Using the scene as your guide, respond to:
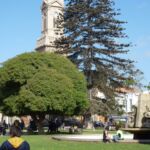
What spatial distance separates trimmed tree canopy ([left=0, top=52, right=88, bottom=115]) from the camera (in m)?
42.6

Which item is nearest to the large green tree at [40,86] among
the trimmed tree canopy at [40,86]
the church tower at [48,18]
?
the trimmed tree canopy at [40,86]

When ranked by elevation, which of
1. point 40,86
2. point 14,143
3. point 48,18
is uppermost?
point 48,18

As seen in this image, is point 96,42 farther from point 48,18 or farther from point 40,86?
point 48,18

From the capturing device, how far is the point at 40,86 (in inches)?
1690

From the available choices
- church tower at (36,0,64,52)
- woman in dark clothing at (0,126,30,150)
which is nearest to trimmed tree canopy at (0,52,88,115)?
woman in dark clothing at (0,126,30,150)

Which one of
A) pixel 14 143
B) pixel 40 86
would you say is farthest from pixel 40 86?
pixel 14 143

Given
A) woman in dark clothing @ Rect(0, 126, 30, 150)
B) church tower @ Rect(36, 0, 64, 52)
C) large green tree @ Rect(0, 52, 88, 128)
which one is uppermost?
church tower @ Rect(36, 0, 64, 52)

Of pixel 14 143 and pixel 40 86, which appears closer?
pixel 14 143

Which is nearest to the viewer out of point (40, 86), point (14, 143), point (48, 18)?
point (14, 143)

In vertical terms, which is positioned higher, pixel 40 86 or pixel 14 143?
pixel 40 86

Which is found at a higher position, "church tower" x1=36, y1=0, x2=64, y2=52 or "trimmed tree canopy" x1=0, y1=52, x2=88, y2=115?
"church tower" x1=36, y1=0, x2=64, y2=52

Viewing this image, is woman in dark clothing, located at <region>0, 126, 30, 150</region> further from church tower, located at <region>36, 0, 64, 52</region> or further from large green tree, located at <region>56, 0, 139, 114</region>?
church tower, located at <region>36, 0, 64, 52</region>

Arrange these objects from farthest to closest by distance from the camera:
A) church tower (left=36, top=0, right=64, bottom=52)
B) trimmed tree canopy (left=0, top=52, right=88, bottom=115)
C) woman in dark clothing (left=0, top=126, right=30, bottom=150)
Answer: church tower (left=36, top=0, right=64, bottom=52)
trimmed tree canopy (left=0, top=52, right=88, bottom=115)
woman in dark clothing (left=0, top=126, right=30, bottom=150)

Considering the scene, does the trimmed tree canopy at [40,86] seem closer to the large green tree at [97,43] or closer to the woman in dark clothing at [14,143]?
the large green tree at [97,43]
